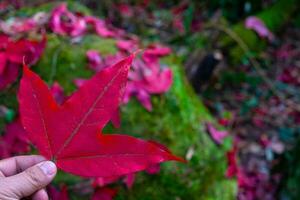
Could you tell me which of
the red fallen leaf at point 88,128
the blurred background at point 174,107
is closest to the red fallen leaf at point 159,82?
the blurred background at point 174,107

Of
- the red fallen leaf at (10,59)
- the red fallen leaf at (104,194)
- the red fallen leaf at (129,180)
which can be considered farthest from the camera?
the red fallen leaf at (10,59)

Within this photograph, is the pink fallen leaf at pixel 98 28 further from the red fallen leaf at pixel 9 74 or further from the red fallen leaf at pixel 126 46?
the red fallen leaf at pixel 9 74

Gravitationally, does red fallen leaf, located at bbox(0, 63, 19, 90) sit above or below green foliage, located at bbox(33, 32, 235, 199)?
above

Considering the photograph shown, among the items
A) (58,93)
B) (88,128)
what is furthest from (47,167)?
(58,93)

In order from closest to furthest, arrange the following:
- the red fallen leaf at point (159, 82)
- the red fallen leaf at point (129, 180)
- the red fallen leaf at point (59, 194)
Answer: the red fallen leaf at point (59, 194)
the red fallen leaf at point (129, 180)
the red fallen leaf at point (159, 82)

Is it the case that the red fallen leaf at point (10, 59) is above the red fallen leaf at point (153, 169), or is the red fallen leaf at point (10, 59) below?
above

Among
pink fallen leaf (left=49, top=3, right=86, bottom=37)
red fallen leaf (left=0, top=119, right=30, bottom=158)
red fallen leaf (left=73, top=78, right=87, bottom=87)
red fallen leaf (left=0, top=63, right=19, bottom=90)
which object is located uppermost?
pink fallen leaf (left=49, top=3, right=86, bottom=37)

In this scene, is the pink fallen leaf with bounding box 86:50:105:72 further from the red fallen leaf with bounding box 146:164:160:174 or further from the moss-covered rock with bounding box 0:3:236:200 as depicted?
the red fallen leaf with bounding box 146:164:160:174

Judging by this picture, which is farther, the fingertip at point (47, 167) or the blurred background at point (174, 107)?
the blurred background at point (174, 107)

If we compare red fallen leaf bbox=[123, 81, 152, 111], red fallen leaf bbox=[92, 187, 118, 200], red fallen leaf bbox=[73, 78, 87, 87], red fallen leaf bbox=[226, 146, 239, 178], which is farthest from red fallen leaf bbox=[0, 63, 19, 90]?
red fallen leaf bbox=[226, 146, 239, 178]
